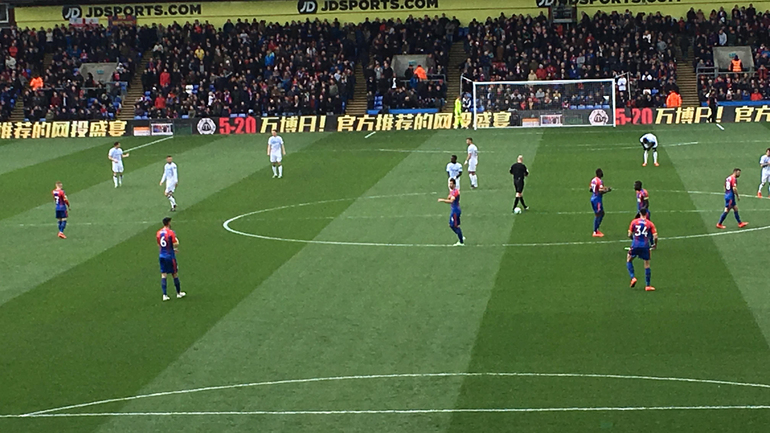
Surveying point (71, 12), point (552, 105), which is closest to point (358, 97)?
point (552, 105)

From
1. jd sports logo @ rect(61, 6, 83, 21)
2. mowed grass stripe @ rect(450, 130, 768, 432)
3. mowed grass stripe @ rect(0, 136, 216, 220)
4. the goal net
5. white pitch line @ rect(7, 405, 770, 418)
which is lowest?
white pitch line @ rect(7, 405, 770, 418)

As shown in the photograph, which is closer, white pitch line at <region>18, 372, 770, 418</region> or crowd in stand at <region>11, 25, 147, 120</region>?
white pitch line at <region>18, 372, 770, 418</region>

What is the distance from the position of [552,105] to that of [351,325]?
40.6 m

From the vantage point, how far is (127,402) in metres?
17.7

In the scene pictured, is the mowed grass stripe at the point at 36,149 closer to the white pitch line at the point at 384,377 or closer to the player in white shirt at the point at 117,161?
the player in white shirt at the point at 117,161

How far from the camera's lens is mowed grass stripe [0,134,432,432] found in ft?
61.3

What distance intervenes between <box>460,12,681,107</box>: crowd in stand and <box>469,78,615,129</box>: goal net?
0.21 ft

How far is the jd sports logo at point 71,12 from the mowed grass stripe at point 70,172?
18614 mm

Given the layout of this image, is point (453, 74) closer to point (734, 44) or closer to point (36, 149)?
point (734, 44)

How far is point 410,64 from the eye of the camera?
70.0 metres

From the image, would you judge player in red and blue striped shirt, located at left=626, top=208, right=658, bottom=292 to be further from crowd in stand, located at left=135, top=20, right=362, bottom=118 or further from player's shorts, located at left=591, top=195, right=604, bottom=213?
crowd in stand, located at left=135, top=20, right=362, bottom=118

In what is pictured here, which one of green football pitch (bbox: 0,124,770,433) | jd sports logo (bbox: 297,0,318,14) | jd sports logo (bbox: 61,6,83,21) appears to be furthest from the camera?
jd sports logo (bbox: 61,6,83,21)

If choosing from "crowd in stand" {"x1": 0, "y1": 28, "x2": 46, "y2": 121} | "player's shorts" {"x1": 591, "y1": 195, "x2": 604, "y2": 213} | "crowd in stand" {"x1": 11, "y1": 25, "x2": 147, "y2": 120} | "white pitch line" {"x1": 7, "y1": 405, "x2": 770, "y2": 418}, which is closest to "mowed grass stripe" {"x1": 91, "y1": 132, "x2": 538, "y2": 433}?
"white pitch line" {"x1": 7, "y1": 405, "x2": 770, "y2": 418}

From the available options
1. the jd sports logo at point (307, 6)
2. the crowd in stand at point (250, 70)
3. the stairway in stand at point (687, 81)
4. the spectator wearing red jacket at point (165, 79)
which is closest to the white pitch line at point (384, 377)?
the crowd in stand at point (250, 70)
